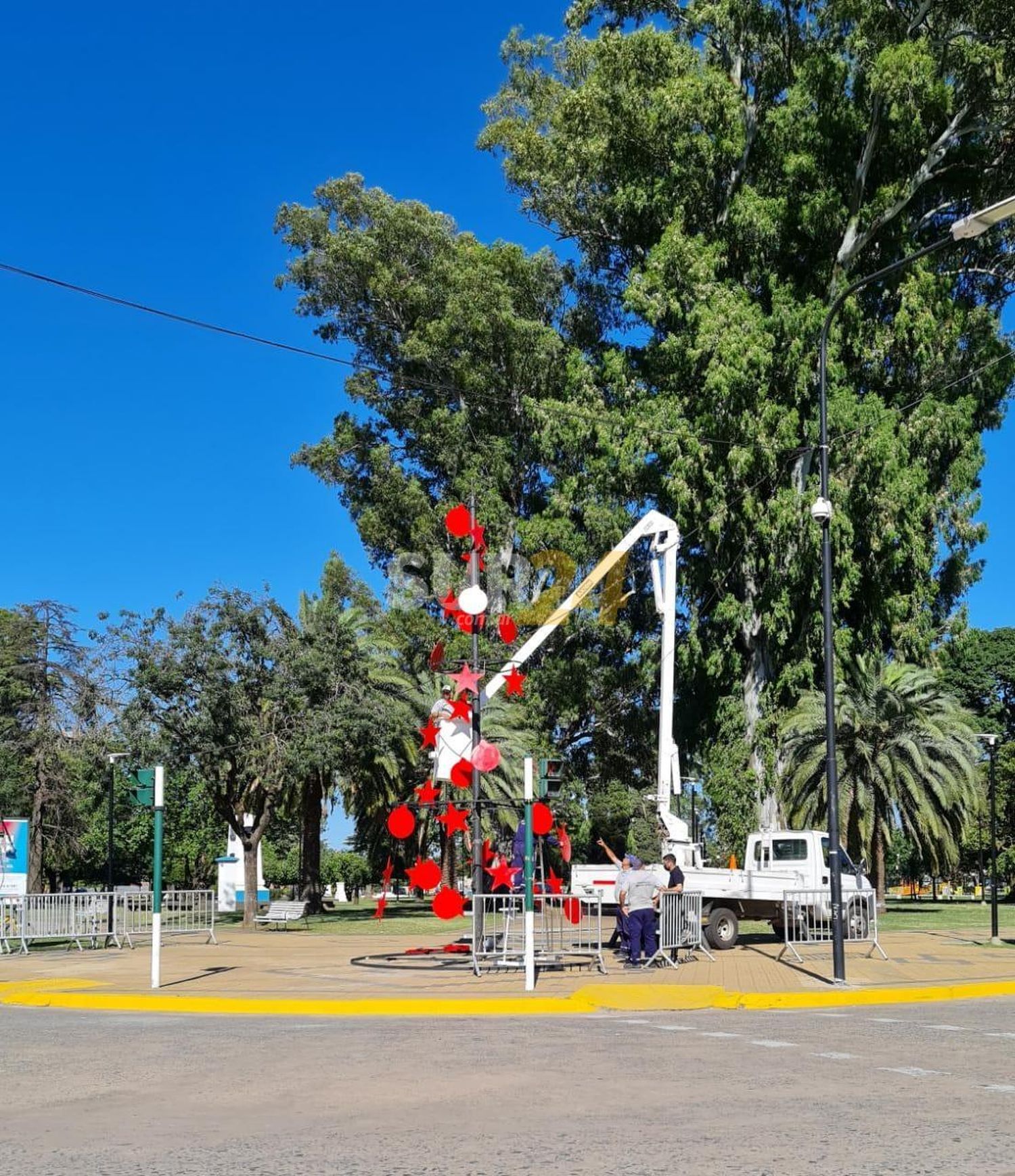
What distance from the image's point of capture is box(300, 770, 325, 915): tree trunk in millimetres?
45219

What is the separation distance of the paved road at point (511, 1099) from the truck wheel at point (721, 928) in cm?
Answer: 1088

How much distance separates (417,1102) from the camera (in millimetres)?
9172

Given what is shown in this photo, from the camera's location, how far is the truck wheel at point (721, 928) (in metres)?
25.5

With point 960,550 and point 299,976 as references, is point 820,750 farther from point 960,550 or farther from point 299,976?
point 299,976

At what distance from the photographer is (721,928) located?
25.6m

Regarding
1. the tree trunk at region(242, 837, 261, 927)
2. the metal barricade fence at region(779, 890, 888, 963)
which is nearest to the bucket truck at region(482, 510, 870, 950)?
the metal barricade fence at region(779, 890, 888, 963)

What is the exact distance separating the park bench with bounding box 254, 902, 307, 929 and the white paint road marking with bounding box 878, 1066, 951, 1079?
93.8ft

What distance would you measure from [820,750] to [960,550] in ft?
27.9

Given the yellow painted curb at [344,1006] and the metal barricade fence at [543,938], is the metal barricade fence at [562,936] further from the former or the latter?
the yellow painted curb at [344,1006]

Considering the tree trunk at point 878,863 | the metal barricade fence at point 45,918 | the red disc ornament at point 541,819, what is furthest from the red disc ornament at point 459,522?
the tree trunk at point 878,863

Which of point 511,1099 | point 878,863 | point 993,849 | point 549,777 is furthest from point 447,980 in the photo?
point 878,863

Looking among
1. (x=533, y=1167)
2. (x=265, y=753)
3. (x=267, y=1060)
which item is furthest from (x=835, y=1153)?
(x=265, y=753)

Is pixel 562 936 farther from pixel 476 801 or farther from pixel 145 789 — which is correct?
pixel 145 789

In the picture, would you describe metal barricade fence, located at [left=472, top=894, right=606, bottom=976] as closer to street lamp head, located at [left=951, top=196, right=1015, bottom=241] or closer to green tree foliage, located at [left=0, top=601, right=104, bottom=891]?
street lamp head, located at [left=951, top=196, right=1015, bottom=241]
